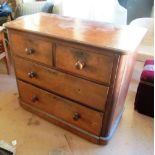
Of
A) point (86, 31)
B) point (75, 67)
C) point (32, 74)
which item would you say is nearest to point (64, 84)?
point (75, 67)

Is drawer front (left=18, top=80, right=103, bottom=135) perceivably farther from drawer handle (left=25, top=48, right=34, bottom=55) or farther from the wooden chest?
drawer handle (left=25, top=48, right=34, bottom=55)

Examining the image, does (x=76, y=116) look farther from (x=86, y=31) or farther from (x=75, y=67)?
(x=86, y=31)

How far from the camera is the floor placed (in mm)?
1327

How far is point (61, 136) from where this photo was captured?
143 cm

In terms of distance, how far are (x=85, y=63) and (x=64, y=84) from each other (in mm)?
265

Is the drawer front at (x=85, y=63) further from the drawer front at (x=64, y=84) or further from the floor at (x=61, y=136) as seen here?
the floor at (x=61, y=136)

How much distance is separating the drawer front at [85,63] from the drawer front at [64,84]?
6 cm

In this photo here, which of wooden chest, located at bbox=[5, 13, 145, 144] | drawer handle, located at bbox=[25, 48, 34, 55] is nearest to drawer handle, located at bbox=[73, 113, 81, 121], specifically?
wooden chest, located at bbox=[5, 13, 145, 144]

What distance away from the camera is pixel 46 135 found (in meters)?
1.44

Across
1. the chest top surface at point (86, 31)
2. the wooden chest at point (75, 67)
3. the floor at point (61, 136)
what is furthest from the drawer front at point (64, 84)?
the floor at point (61, 136)

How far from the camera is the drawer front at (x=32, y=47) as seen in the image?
1.17m

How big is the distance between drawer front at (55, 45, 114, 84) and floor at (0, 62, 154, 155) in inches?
24.1

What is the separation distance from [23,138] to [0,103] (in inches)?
22.0

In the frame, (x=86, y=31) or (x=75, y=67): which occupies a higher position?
(x=86, y=31)
